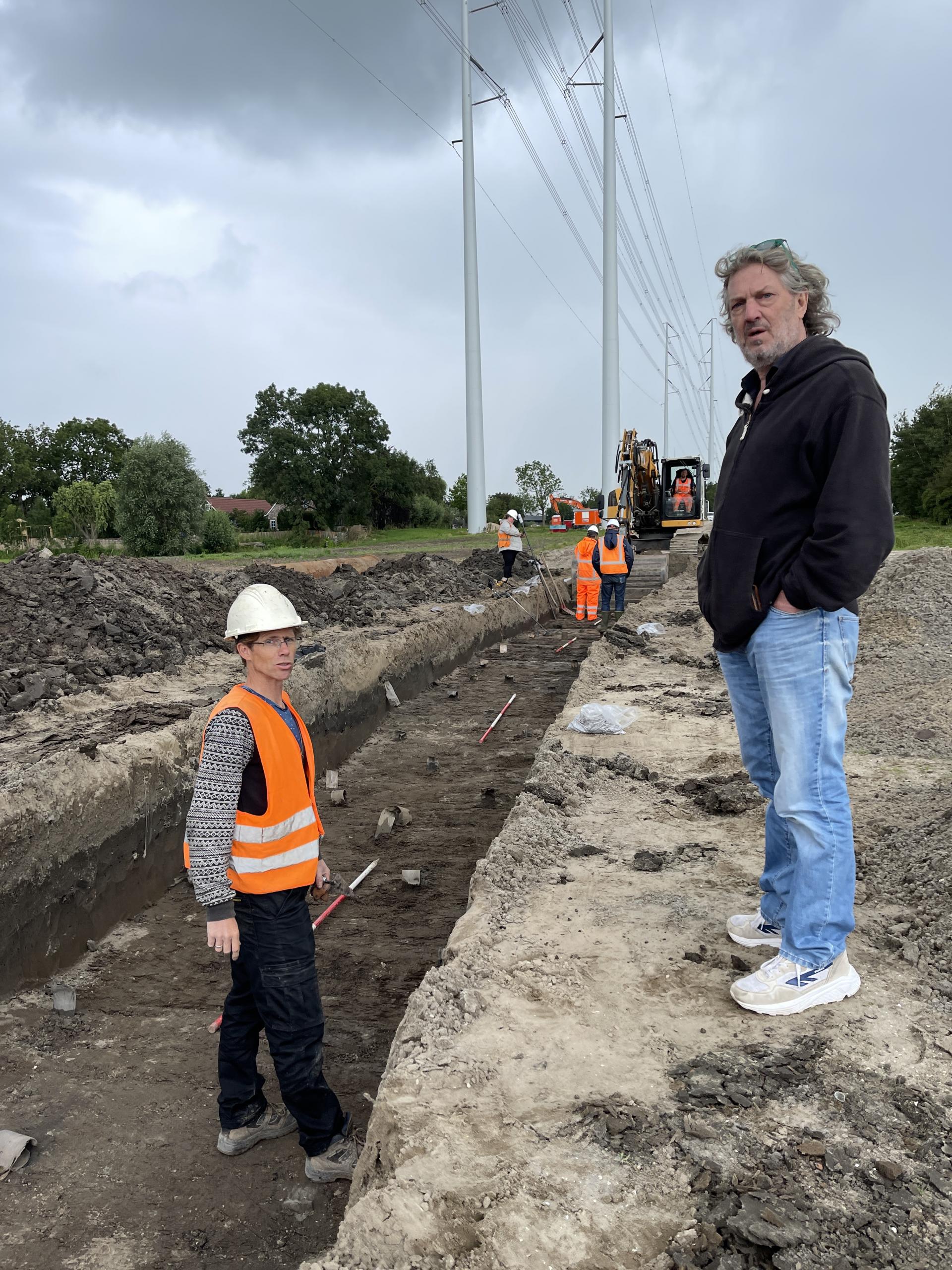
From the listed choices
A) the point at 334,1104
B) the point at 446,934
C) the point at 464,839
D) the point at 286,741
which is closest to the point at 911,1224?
the point at 334,1104

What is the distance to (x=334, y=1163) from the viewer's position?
293 cm

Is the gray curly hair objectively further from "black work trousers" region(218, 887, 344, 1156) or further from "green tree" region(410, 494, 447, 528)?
"green tree" region(410, 494, 447, 528)

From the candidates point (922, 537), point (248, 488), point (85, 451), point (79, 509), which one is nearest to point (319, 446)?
point (248, 488)

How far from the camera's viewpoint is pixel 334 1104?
9.57 ft

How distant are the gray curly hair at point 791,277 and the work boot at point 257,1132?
10.3ft

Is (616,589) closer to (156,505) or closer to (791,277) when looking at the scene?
(791,277)

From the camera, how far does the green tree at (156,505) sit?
4012 cm

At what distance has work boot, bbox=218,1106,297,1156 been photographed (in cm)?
311

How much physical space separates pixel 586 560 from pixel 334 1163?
43.1 ft

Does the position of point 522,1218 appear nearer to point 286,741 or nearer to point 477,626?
point 286,741

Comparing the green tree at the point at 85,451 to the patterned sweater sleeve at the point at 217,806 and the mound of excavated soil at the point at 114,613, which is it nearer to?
the mound of excavated soil at the point at 114,613

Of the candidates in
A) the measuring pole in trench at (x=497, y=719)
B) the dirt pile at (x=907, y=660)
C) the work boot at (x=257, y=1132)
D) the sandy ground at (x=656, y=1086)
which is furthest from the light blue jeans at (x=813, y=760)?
the measuring pole in trench at (x=497, y=719)

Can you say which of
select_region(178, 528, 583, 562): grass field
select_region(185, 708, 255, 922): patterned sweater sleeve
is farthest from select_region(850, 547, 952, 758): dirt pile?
select_region(178, 528, 583, 562): grass field

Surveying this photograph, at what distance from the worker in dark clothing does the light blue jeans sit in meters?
11.9
